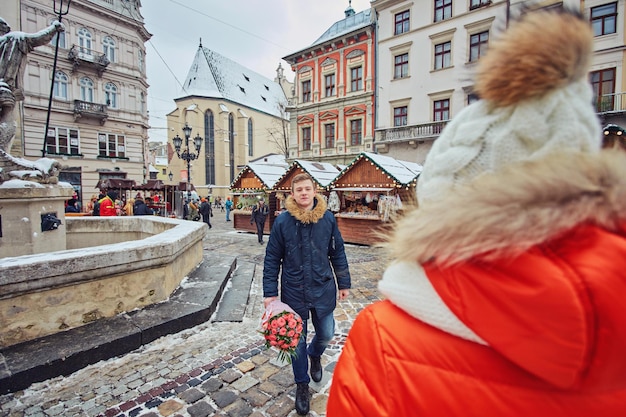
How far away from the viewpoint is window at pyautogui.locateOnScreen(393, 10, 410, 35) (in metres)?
22.2

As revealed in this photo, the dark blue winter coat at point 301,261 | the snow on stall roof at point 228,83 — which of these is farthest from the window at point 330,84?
the dark blue winter coat at point 301,261

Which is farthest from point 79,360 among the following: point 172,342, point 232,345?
point 232,345

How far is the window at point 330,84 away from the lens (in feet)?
87.1

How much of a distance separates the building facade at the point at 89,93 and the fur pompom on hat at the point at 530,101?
101ft

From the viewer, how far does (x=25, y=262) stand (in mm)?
3084

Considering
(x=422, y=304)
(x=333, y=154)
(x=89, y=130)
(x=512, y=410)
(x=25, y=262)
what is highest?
(x=89, y=130)

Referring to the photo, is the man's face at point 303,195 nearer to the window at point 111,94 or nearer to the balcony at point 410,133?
the balcony at point 410,133

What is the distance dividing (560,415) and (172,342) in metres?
3.83

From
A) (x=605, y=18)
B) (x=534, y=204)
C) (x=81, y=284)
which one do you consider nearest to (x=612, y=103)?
(x=605, y=18)

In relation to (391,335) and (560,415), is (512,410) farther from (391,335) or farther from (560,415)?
(391,335)

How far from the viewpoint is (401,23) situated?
73.7 ft

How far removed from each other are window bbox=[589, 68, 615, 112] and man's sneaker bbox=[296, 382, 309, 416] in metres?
20.2

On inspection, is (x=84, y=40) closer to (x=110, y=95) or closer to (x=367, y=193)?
(x=110, y=95)

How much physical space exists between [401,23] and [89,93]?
1026 inches
